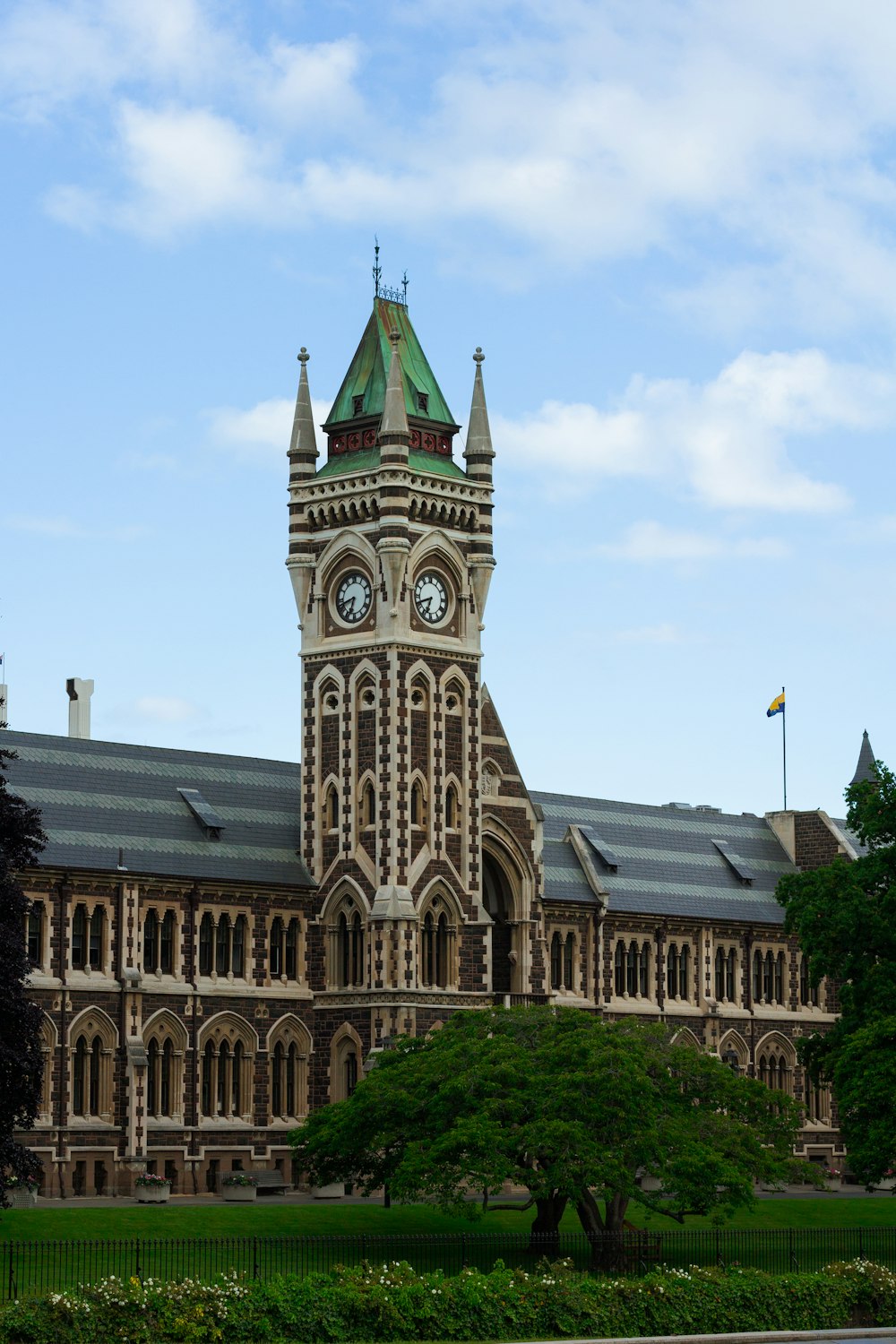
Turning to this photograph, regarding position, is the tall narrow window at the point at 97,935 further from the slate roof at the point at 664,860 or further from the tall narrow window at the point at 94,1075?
the slate roof at the point at 664,860

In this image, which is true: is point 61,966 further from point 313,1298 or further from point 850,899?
point 313,1298

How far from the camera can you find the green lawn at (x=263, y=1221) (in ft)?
227

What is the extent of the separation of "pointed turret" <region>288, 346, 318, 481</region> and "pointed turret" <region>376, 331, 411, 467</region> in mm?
4056

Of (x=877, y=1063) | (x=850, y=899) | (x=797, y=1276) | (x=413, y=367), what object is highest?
(x=413, y=367)

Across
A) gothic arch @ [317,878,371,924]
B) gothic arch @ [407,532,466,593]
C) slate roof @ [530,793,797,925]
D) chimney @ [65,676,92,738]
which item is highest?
gothic arch @ [407,532,466,593]

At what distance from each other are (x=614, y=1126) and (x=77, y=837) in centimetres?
2482

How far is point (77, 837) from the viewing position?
8569 cm

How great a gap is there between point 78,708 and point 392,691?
1263cm

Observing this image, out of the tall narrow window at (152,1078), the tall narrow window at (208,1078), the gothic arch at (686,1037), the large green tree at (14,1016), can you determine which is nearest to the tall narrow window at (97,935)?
the tall narrow window at (152,1078)

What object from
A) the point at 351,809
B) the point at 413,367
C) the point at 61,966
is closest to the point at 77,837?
the point at 61,966

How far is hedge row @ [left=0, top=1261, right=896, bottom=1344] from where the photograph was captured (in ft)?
169

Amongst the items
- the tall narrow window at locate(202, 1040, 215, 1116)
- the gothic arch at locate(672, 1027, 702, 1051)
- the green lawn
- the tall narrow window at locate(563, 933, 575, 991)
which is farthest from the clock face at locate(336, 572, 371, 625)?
the gothic arch at locate(672, 1027, 702, 1051)

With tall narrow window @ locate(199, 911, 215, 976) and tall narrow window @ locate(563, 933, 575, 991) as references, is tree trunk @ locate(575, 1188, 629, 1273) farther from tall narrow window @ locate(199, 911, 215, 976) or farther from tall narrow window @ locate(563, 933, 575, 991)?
tall narrow window @ locate(563, 933, 575, 991)

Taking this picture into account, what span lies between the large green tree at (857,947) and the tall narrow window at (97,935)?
22693 mm
